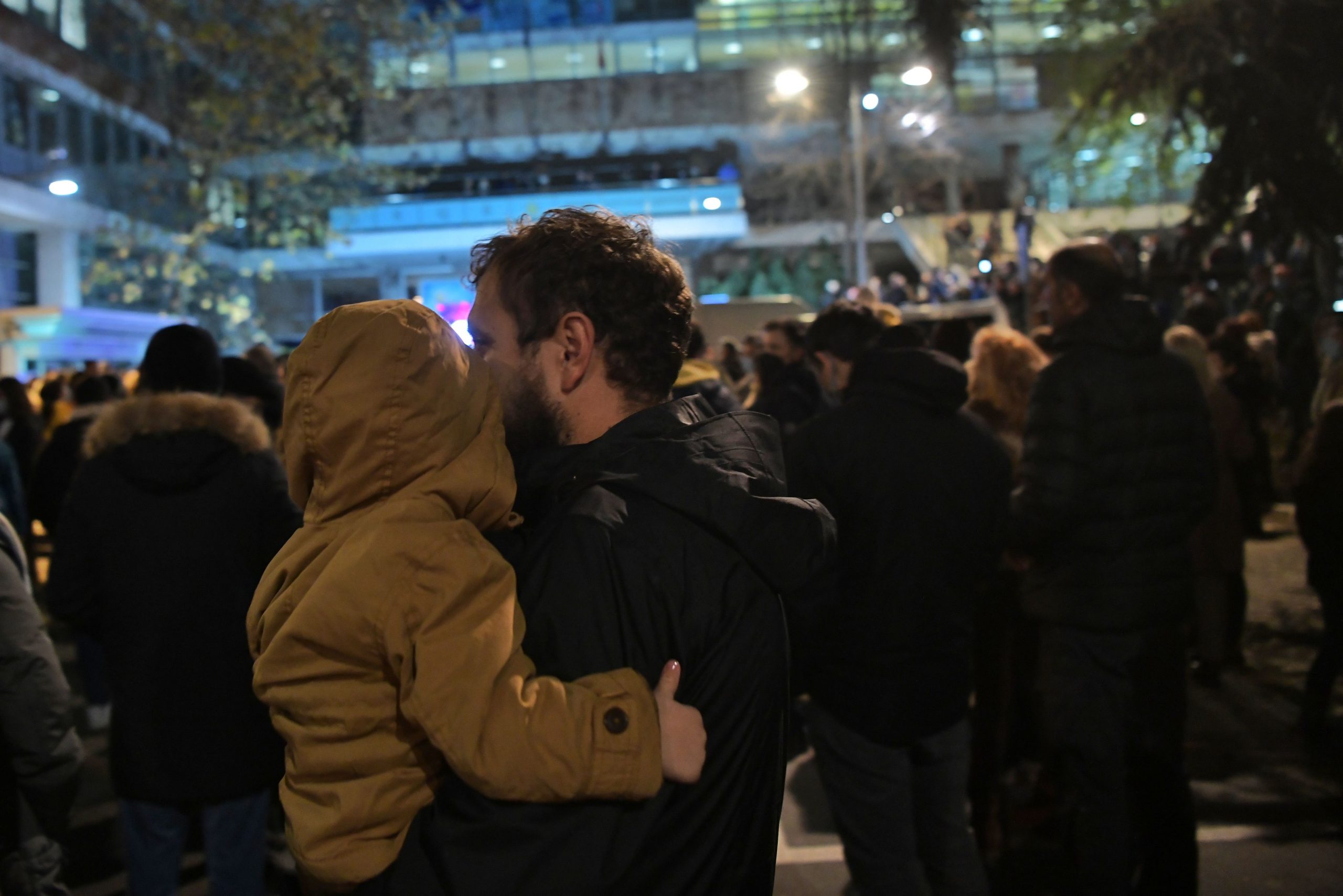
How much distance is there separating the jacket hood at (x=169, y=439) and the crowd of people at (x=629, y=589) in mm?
11

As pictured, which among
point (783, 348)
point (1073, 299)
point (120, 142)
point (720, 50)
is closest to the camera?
point (1073, 299)

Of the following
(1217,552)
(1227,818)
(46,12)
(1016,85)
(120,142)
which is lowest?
(1227,818)

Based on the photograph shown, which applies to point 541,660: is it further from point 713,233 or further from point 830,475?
point 713,233

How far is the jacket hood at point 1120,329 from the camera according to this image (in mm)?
3629

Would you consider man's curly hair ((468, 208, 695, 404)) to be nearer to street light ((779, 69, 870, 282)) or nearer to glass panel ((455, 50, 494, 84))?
street light ((779, 69, 870, 282))

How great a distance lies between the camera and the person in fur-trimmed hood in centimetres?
329

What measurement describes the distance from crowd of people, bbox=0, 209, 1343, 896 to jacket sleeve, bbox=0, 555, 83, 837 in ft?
0.04

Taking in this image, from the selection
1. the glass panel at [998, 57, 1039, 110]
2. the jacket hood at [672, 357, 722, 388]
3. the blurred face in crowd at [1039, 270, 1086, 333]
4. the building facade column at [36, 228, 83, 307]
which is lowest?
the jacket hood at [672, 357, 722, 388]

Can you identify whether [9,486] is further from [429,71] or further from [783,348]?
[429,71]

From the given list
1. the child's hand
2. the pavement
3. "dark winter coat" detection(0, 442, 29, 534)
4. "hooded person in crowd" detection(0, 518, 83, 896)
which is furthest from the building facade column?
the child's hand

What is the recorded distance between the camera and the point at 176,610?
331 centimetres

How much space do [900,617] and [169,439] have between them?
2.39 m

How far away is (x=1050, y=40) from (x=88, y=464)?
56.8ft

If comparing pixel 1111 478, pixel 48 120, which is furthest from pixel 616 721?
pixel 48 120
